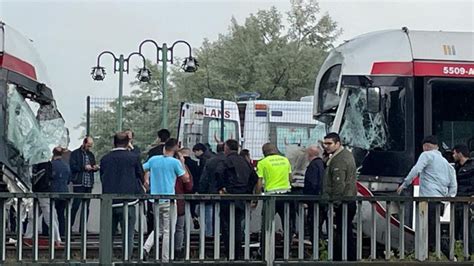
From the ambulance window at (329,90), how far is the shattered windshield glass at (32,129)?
4.58 m

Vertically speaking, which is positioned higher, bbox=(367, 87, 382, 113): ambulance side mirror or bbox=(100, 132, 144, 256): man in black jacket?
bbox=(367, 87, 382, 113): ambulance side mirror

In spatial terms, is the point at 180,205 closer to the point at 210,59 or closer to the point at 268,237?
the point at 268,237

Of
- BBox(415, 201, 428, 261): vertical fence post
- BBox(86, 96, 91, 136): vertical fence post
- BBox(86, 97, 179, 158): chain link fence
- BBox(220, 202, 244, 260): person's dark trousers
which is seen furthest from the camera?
BBox(86, 97, 179, 158): chain link fence

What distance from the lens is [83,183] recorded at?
57.8ft

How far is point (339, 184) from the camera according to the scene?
12.9 metres

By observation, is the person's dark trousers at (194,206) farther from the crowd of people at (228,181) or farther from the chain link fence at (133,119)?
the chain link fence at (133,119)

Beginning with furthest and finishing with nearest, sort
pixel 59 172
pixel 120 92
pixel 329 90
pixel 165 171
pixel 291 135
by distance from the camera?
1. pixel 120 92
2. pixel 291 135
3. pixel 329 90
4. pixel 59 172
5. pixel 165 171

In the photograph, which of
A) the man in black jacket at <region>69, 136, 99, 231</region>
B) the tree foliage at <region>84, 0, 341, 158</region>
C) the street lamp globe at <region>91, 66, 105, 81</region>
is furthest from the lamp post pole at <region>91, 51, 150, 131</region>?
the tree foliage at <region>84, 0, 341, 158</region>

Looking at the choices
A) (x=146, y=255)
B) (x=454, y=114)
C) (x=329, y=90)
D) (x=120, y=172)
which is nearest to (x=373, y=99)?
(x=454, y=114)

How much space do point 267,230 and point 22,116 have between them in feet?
16.7

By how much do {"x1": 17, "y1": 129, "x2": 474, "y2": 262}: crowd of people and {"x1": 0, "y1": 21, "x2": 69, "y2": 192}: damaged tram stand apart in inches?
17.5

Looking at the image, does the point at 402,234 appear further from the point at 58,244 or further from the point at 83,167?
the point at 83,167

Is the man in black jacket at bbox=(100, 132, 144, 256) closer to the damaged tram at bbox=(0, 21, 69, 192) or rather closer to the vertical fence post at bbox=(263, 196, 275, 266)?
the vertical fence post at bbox=(263, 196, 275, 266)

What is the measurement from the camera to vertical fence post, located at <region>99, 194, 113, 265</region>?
39.2ft
